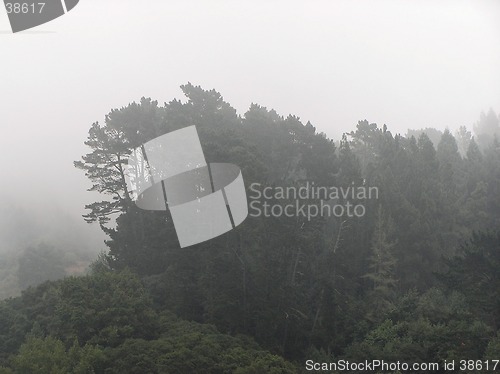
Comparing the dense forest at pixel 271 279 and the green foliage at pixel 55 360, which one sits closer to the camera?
the green foliage at pixel 55 360

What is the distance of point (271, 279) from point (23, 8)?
55.2 feet

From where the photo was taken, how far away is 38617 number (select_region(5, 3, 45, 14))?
20.1 m

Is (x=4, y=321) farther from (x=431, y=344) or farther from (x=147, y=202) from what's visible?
(x=431, y=344)

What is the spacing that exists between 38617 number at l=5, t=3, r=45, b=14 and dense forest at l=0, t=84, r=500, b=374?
8128 millimetres

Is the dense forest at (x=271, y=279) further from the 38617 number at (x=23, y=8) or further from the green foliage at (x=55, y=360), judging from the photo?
the 38617 number at (x=23, y=8)

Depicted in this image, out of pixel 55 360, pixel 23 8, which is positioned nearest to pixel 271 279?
pixel 55 360

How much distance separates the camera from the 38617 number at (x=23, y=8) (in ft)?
66.0

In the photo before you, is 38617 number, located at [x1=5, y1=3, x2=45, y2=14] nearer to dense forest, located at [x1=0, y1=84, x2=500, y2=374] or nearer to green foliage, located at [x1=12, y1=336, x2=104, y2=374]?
dense forest, located at [x1=0, y1=84, x2=500, y2=374]

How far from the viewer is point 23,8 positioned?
67.8 ft

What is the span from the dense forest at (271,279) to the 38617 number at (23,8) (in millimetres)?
8128

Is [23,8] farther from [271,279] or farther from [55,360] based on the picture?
[271,279]

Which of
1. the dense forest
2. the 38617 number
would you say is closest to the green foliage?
the dense forest

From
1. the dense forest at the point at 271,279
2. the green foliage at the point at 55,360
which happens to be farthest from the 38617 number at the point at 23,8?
the green foliage at the point at 55,360

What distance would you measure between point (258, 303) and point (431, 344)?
7857mm
